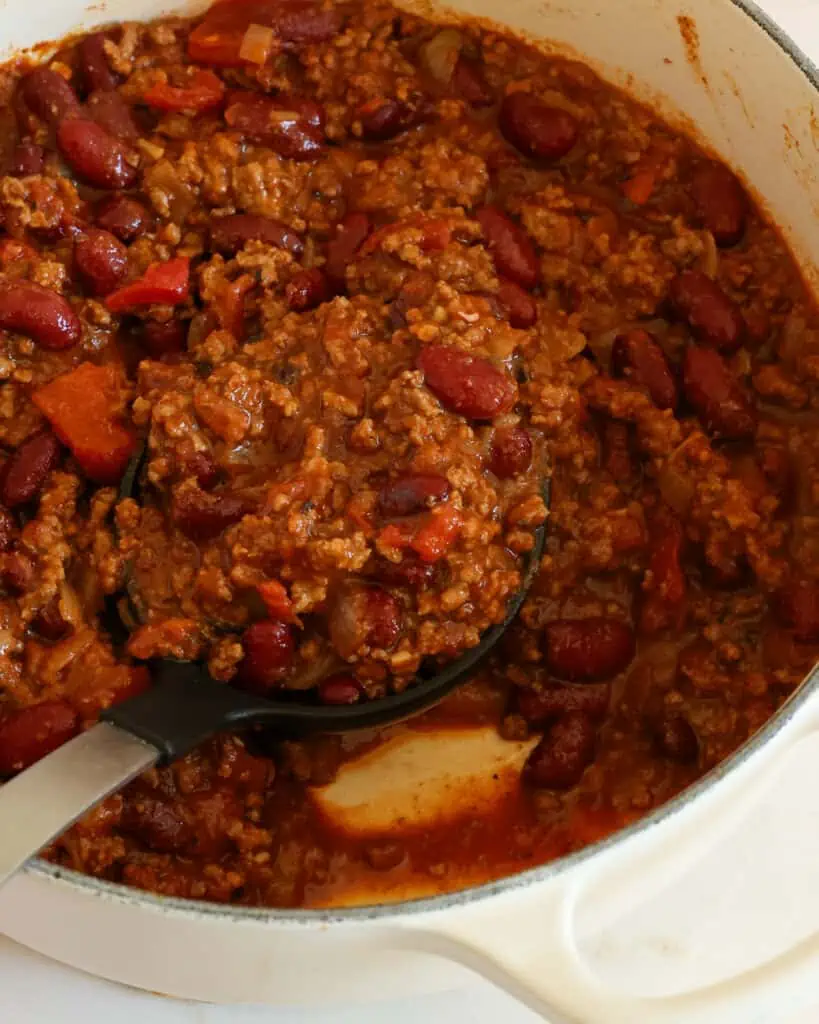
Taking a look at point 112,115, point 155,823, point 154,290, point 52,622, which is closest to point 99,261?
point 154,290

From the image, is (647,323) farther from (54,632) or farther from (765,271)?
(54,632)

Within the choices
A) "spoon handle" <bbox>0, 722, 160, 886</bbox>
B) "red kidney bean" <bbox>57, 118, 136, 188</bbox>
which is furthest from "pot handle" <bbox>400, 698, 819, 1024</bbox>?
"red kidney bean" <bbox>57, 118, 136, 188</bbox>

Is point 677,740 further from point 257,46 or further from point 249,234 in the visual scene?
point 257,46

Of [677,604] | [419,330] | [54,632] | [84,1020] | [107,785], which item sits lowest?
[84,1020]

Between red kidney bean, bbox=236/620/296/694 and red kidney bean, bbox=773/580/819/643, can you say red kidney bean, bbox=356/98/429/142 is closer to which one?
red kidney bean, bbox=236/620/296/694

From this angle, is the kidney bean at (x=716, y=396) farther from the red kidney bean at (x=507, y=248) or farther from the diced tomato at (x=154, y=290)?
the diced tomato at (x=154, y=290)

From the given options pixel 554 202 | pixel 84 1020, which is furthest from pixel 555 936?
pixel 554 202

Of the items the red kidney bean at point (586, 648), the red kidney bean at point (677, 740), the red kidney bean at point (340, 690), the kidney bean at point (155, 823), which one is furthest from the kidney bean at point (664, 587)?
the kidney bean at point (155, 823)
